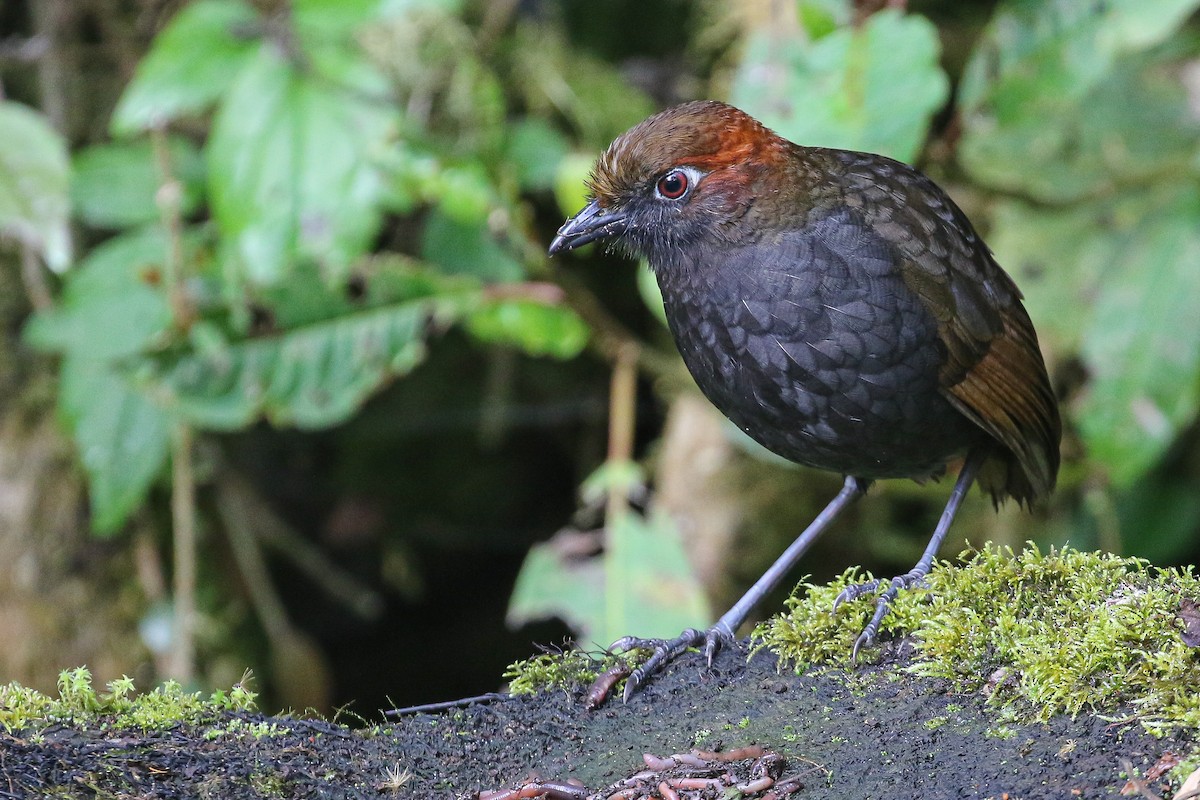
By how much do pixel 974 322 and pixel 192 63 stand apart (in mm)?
3120

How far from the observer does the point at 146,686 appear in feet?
18.0

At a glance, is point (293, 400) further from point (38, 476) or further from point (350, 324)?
point (38, 476)

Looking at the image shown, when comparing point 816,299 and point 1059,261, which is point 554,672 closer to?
point 816,299

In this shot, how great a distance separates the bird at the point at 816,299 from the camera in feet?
10.0

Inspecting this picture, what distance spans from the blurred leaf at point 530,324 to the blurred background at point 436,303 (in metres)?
0.02

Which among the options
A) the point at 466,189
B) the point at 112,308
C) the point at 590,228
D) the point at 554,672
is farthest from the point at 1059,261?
the point at 112,308

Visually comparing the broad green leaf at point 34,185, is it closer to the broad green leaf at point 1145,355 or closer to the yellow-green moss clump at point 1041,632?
the yellow-green moss clump at point 1041,632

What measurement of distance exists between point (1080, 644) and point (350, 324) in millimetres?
3255

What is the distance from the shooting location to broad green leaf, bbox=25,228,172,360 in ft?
16.3

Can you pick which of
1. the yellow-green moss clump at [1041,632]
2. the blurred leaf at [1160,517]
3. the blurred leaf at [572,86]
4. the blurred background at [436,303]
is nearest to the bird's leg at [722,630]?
the yellow-green moss clump at [1041,632]

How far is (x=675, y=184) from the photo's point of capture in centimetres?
328

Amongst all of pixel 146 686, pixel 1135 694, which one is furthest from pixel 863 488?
pixel 146 686

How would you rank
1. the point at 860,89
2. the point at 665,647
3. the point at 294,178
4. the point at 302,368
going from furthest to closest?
the point at 302,368 → the point at 294,178 → the point at 860,89 → the point at 665,647

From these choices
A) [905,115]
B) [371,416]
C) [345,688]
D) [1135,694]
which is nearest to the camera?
[1135,694]
